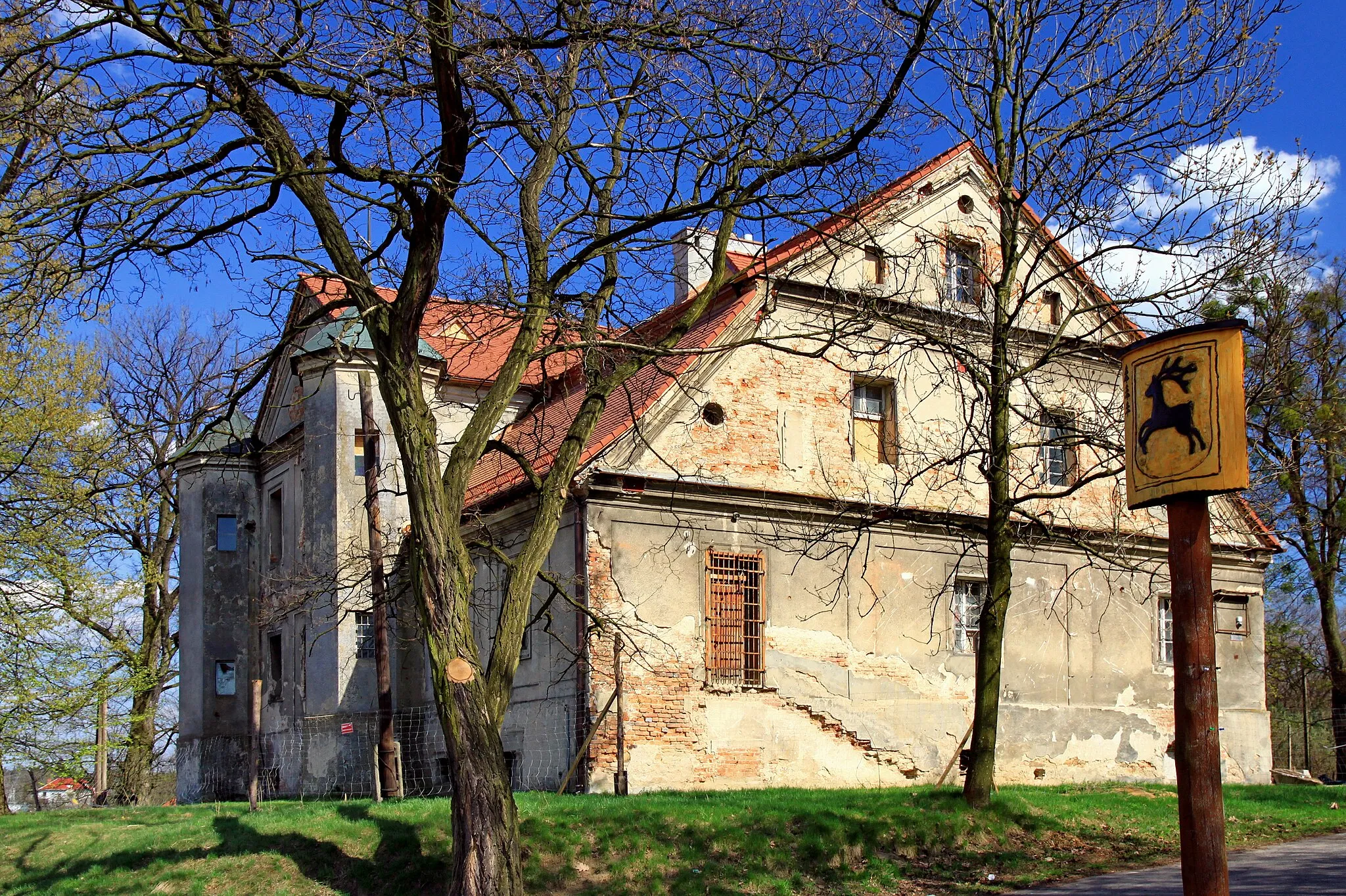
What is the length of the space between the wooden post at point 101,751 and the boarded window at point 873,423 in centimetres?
1470

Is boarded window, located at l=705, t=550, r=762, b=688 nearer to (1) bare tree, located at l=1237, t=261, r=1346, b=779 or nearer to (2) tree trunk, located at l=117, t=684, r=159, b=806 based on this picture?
(1) bare tree, located at l=1237, t=261, r=1346, b=779

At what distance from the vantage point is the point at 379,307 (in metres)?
10.8

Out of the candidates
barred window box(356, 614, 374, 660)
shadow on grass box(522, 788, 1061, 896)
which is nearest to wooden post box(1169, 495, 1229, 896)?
shadow on grass box(522, 788, 1061, 896)

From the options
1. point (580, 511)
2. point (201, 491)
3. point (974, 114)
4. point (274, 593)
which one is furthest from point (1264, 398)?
point (201, 491)

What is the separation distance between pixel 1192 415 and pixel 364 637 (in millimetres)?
19318

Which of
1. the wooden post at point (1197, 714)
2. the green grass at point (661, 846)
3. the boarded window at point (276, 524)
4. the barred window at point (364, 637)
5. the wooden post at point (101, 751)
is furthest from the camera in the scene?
the boarded window at point (276, 524)

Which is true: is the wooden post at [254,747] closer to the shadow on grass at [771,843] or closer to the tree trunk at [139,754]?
the shadow on grass at [771,843]

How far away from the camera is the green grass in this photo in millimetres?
12602

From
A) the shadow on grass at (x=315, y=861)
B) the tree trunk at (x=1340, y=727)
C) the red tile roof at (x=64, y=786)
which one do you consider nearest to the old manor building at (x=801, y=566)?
the shadow on grass at (x=315, y=861)

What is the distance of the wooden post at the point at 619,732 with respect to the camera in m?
17.1

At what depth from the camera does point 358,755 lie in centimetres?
2250

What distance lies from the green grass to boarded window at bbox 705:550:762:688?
3.13 meters

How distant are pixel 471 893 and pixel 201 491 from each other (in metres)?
20.6

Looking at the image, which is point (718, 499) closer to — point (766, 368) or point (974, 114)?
point (766, 368)
